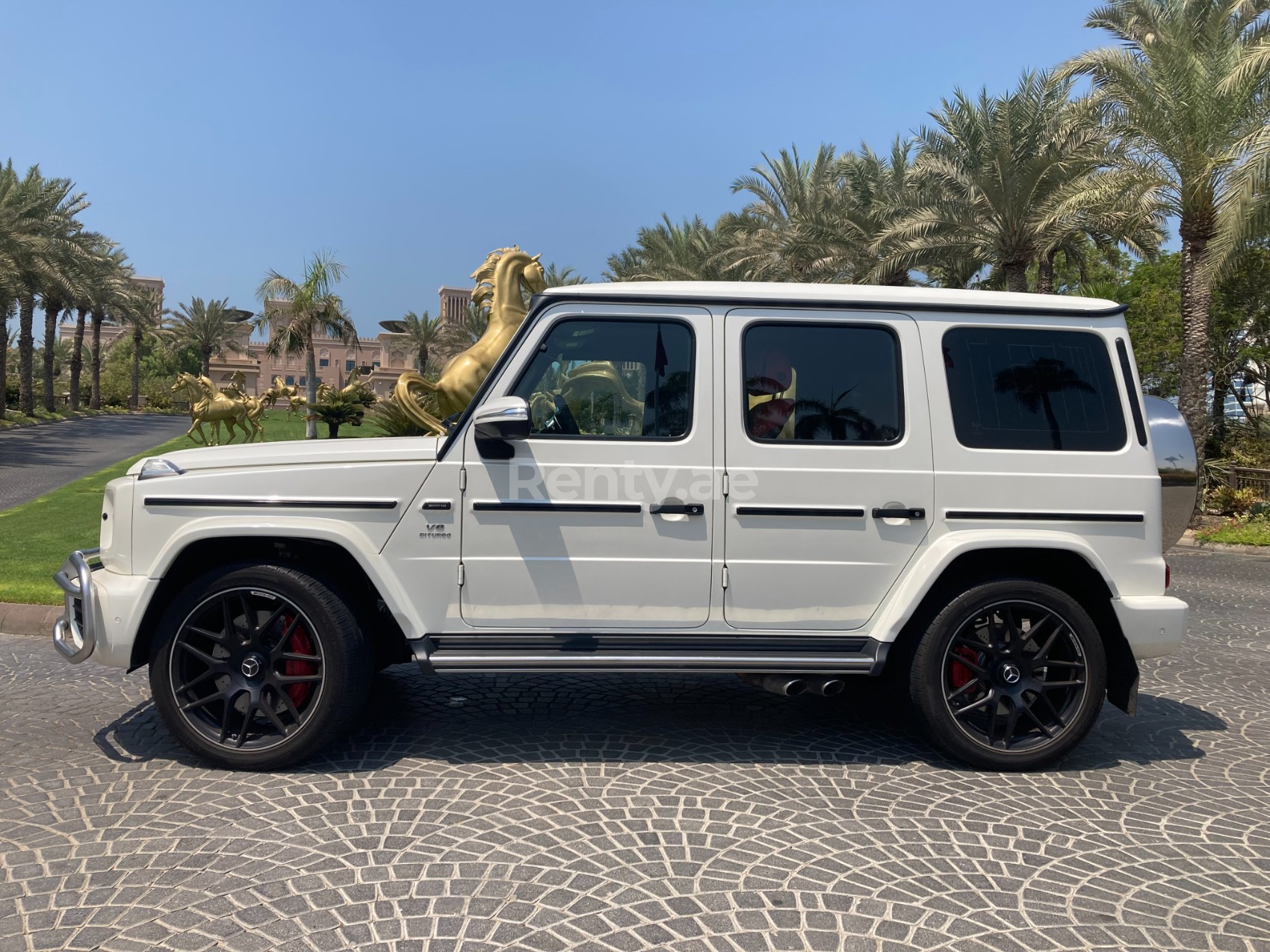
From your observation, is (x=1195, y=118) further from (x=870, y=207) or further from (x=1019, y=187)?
(x=870, y=207)

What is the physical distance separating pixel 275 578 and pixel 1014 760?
3313 millimetres

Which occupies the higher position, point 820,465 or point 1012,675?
point 820,465

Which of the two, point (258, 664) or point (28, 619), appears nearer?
point (258, 664)

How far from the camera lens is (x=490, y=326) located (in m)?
11.7

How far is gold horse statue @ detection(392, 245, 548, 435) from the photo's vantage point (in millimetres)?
11297

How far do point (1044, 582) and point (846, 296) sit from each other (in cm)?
157

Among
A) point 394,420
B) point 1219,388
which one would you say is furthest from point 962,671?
point 1219,388

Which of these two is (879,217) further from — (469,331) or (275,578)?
(469,331)

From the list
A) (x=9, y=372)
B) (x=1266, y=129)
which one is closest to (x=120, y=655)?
(x=1266, y=129)

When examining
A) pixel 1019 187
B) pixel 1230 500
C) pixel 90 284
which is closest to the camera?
pixel 1230 500

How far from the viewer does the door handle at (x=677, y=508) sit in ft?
14.3

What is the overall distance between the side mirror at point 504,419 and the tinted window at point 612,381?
19 cm

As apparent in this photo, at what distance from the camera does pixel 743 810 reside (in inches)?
155

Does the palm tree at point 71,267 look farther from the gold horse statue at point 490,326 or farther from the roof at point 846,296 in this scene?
the roof at point 846,296
